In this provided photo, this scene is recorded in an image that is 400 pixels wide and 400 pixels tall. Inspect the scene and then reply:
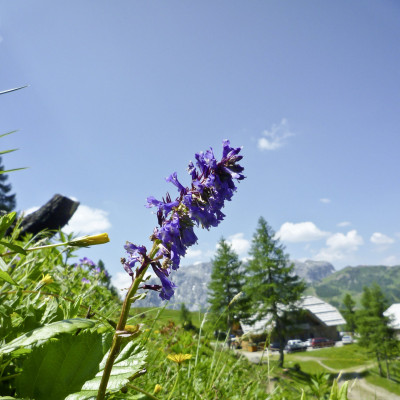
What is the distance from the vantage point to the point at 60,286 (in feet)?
8.55

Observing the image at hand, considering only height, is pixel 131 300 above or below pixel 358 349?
above

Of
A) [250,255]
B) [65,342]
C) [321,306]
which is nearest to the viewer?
[65,342]

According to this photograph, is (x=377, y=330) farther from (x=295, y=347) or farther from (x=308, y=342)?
(x=308, y=342)

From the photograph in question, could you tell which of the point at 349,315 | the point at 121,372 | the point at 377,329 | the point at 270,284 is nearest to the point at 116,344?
the point at 121,372

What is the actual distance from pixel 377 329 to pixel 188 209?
60.4 metres

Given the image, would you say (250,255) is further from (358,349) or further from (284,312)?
(358,349)

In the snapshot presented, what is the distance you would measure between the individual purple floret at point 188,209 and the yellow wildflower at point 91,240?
0.45 feet

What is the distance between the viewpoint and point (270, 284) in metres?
42.8

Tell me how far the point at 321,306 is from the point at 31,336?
102 m

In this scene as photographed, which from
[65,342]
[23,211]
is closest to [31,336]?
[65,342]

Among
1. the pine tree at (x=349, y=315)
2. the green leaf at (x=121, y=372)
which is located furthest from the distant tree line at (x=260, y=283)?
the pine tree at (x=349, y=315)

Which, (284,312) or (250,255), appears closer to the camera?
(284,312)

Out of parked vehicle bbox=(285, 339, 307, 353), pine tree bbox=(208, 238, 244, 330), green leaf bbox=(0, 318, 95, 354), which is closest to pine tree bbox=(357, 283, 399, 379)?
parked vehicle bbox=(285, 339, 307, 353)

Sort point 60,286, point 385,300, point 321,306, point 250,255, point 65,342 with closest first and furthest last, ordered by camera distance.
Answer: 1. point 65,342
2. point 60,286
3. point 250,255
4. point 385,300
5. point 321,306
